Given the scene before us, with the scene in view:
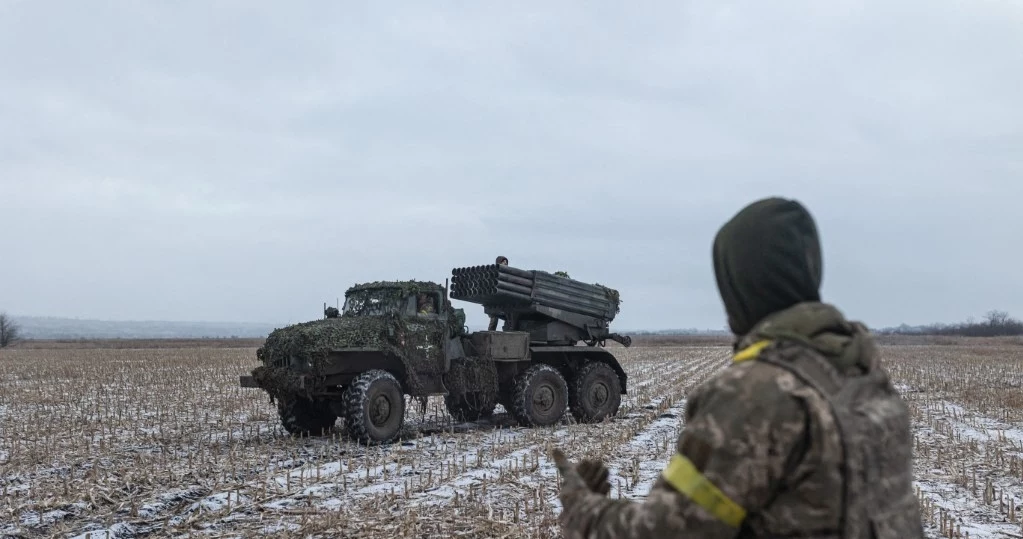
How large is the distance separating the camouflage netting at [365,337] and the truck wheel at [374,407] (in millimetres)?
481

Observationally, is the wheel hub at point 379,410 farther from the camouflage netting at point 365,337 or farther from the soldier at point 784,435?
the soldier at point 784,435

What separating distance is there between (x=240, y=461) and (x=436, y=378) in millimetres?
3646

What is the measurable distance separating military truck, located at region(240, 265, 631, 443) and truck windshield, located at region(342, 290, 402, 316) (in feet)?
0.05

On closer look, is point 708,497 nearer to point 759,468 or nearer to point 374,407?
point 759,468

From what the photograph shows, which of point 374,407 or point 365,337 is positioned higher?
point 365,337

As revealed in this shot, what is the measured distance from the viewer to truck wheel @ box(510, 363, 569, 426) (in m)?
13.4

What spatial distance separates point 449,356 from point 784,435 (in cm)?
1104

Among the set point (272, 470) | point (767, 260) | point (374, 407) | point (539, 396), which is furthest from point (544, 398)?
point (767, 260)

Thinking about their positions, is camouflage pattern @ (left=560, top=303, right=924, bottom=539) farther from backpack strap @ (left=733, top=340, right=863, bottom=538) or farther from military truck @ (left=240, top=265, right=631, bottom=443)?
military truck @ (left=240, top=265, right=631, bottom=443)

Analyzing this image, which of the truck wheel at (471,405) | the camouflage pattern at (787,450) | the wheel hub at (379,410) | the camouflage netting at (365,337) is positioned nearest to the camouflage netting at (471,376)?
the truck wheel at (471,405)

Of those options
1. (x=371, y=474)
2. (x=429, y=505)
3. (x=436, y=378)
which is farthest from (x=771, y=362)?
(x=436, y=378)

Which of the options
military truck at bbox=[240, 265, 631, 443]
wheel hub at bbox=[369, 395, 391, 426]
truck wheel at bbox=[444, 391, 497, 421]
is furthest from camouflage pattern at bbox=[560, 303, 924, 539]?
truck wheel at bbox=[444, 391, 497, 421]

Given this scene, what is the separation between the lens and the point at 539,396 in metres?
13.7

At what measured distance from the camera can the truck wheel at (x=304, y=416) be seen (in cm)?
1196
